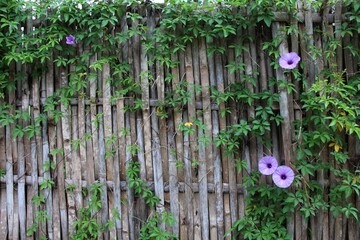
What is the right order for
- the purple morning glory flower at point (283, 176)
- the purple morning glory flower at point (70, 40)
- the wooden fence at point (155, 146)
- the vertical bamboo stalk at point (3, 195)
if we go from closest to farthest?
the purple morning glory flower at point (283, 176) < the wooden fence at point (155, 146) < the purple morning glory flower at point (70, 40) < the vertical bamboo stalk at point (3, 195)

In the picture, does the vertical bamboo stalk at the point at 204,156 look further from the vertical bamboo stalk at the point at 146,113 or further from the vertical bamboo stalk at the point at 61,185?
the vertical bamboo stalk at the point at 61,185

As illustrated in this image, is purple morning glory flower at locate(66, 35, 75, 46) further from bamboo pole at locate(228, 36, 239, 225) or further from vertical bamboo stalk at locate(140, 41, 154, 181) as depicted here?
bamboo pole at locate(228, 36, 239, 225)

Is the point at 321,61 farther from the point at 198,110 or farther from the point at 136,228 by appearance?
the point at 136,228

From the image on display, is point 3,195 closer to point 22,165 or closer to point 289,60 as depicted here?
point 22,165

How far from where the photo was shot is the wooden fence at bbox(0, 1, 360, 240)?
8.64 ft

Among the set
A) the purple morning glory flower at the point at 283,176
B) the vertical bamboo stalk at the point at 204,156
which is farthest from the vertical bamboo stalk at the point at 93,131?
the purple morning glory flower at the point at 283,176

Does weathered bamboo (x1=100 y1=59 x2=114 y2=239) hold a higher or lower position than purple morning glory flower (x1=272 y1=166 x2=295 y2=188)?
higher

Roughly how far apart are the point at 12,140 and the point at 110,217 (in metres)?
0.98

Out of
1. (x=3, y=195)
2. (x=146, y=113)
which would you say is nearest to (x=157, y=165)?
(x=146, y=113)

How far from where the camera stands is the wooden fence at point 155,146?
2635 millimetres

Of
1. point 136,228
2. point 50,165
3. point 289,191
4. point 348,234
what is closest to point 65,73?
point 50,165

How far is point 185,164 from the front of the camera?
2.72 meters

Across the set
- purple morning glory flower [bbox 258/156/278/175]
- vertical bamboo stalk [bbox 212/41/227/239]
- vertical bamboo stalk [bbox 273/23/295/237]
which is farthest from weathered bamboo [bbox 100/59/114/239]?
vertical bamboo stalk [bbox 273/23/295/237]

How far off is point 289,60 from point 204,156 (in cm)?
91
